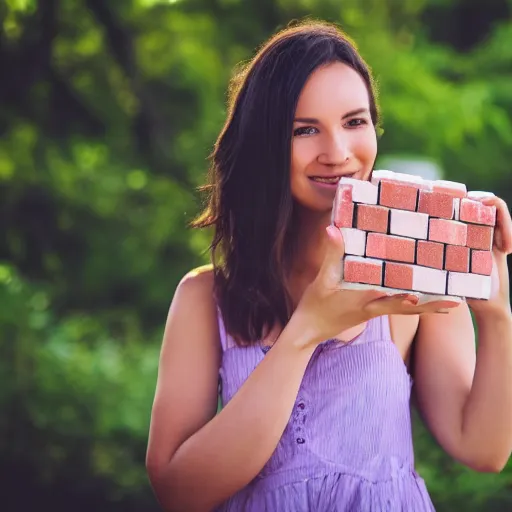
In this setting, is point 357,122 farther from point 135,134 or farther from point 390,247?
point 135,134

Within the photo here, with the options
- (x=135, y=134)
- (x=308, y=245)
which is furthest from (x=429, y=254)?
(x=135, y=134)

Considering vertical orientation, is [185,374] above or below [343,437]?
above

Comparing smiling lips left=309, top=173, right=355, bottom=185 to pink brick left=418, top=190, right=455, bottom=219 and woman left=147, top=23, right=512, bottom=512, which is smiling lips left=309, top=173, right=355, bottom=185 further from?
pink brick left=418, top=190, right=455, bottom=219

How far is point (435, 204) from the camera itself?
1.76 metres

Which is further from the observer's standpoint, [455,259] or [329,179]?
[329,179]

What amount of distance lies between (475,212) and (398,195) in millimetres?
159

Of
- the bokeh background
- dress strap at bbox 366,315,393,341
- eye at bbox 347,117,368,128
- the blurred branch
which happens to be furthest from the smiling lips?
the blurred branch

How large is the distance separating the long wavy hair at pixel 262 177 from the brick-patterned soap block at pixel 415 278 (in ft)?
1.18

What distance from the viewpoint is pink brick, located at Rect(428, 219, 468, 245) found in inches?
68.8

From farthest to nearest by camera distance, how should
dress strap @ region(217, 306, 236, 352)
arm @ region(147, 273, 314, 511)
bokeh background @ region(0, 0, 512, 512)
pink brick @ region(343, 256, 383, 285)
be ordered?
bokeh background @ region(0, 0, 512, 512) → dress strap @ region(217, 306, 236, 352) → arm @ region(147, 273, 314, 511) → pink brick @ region(343, 256, 383, 285)

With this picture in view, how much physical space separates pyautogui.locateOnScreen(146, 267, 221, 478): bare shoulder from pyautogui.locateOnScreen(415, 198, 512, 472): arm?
1.51 ft

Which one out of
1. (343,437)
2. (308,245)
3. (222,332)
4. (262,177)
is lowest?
(343,437)

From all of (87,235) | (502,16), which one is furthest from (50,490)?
(502,16)

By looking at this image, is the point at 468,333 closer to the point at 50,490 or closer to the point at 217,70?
the point at 50,490
